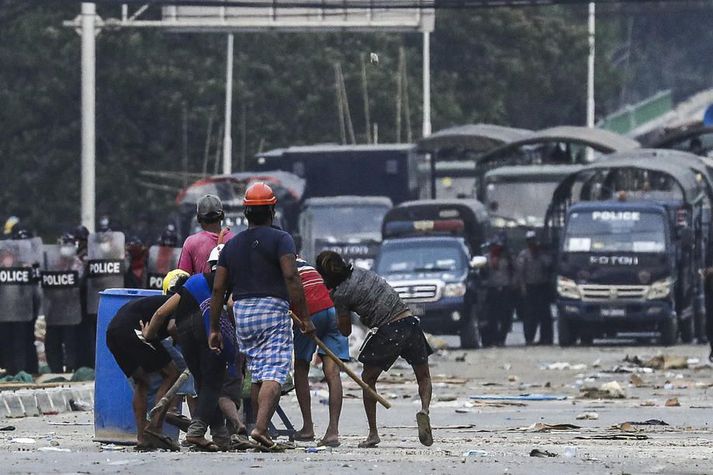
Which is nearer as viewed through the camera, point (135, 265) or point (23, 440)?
point (23, 440)

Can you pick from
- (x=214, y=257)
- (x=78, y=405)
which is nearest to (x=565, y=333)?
(x=78, y=405)

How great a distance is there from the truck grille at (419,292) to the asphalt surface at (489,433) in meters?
4.85

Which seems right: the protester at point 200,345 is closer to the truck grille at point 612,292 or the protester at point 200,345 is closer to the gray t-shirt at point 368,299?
the gray t-shirt at point 368,299

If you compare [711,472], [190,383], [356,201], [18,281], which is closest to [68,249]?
[18,281]

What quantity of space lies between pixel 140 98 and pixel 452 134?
36.6 ft

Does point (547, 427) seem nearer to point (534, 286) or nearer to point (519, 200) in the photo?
point (534, 286)

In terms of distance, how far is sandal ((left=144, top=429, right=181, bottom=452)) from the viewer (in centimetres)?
1411

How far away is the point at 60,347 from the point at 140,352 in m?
9.90

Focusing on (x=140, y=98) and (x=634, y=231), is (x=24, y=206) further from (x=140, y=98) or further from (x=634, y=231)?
(x=634, y=231)

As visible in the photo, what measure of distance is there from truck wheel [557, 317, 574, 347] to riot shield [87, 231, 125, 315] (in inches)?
497

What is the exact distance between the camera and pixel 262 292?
1372 cm

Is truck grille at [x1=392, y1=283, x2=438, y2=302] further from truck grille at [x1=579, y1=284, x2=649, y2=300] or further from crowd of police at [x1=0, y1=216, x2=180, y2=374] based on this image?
crowd of police at [x1=0, y1=216, x2=180, y2=374]

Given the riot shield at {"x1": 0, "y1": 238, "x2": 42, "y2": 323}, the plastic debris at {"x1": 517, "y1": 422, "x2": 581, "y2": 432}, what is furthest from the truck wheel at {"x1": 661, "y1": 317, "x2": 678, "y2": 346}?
the plastic debris at {"x1": 517, "y1": 422, "x2": 581, "y2": 432}

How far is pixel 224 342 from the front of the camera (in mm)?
14266
